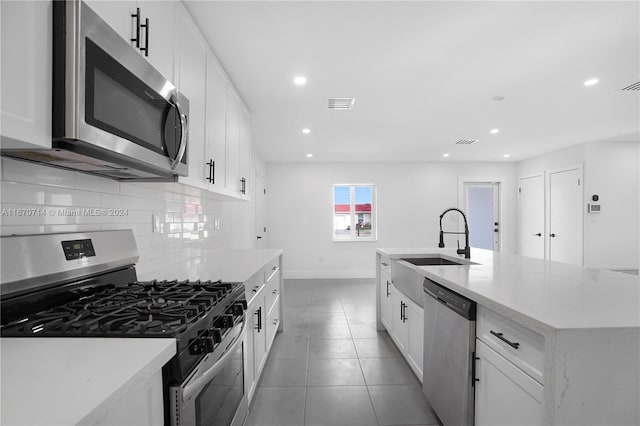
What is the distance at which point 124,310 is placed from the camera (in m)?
0.99

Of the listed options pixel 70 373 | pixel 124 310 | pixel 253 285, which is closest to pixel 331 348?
pixel 253 285

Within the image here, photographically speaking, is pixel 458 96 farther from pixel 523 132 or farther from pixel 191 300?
pixel 191 300

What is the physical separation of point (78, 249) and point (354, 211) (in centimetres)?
568

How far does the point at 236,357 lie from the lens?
1.38m

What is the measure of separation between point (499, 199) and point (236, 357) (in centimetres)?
703

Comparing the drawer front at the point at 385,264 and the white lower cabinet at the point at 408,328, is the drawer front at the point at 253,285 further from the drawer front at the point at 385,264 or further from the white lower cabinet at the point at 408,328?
the drawer front at the point at 385,264

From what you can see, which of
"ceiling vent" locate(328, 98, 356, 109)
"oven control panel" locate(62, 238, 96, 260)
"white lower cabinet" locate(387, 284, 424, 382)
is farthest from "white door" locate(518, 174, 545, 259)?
"oven control panel" locate(62, 238, 96, 260)

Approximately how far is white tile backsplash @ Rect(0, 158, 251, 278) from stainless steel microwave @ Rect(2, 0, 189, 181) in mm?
69

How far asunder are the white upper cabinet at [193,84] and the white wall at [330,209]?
4.44 metres

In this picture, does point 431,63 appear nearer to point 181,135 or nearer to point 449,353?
point 181,135

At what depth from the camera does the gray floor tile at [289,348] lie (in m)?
2.67

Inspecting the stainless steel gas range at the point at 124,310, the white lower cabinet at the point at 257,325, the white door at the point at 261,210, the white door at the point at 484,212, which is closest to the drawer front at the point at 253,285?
the white lower cabinet at the point at 257,325

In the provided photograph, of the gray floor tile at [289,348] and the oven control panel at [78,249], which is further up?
the oven control panel at [78,249]

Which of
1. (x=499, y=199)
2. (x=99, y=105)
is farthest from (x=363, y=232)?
(x=99, y=105)
